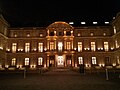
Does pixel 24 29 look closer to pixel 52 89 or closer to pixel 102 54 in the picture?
pixel 102 54

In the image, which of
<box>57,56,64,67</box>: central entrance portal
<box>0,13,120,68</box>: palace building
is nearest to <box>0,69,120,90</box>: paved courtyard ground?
<box>57,56,64,67</box>: central entrance portal

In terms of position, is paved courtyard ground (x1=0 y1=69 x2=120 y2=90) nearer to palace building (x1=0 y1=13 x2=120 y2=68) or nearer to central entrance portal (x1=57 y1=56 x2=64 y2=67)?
central entrance portal (x1=57 y1=56 x2=64 y2=67)

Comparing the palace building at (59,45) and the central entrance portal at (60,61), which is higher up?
the palace building at (59,45)

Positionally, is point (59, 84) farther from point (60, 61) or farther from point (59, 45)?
point (59, 45)

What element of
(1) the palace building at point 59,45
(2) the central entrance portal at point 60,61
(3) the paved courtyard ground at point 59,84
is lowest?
(3) the paved courtyard ground at point 59,84

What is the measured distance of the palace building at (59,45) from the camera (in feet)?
113

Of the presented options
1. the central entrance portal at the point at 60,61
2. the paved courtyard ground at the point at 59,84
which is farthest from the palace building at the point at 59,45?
the paved courtyard ground at the point at 59,84

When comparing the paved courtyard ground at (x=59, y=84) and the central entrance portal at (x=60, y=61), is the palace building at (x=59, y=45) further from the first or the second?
the paved courtyard ground at (x=59, y=84)

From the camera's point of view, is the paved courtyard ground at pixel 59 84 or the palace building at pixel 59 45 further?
the palace building at pixel 59 45

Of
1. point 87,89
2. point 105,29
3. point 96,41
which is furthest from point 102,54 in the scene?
point 87,89

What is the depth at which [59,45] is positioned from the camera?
35.6m

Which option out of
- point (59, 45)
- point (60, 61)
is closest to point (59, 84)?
point (60, 61)

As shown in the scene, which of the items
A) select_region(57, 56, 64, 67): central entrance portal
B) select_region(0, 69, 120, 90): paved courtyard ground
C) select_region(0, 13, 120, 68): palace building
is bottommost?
select_region(0, 69, 120, 90): paved courtyard ground

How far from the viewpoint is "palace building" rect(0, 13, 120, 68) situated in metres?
34.4
